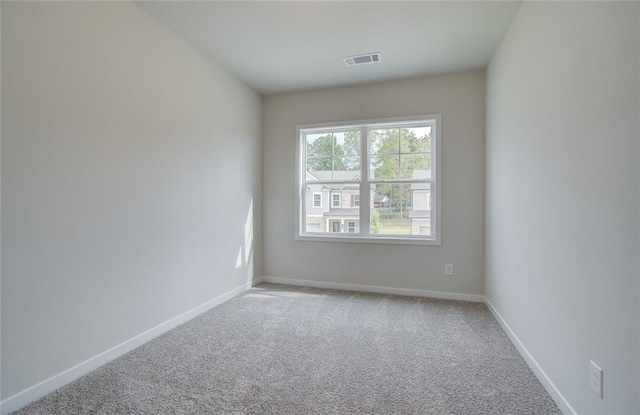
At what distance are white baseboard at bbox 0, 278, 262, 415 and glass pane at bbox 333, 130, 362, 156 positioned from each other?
248cm

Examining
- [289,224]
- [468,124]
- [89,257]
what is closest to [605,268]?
[468,124]

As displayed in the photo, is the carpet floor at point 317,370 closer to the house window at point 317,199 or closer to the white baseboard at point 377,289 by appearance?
the white baseboard at point 377,289

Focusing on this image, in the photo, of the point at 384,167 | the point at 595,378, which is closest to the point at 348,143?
the point at 384,167

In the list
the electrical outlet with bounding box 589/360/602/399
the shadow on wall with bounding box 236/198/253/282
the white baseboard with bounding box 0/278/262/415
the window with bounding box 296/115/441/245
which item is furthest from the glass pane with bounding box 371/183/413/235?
the electrical outlet with bounding box 589/360/602/399

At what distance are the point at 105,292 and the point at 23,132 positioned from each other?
112cm

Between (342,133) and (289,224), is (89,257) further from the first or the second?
(342,133)

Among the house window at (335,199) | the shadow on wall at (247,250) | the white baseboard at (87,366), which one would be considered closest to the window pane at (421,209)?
the house window at (335,199)

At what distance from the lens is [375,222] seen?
3998 mm

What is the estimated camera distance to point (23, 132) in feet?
5.58

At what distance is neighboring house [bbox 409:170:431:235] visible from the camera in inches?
150

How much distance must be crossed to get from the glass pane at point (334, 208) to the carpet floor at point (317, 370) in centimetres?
131

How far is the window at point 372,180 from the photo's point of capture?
3.80m

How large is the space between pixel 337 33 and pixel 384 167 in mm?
1733

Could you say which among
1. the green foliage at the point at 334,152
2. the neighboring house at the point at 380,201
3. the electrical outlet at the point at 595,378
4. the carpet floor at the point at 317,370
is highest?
the green foliage at the point at 334,152
